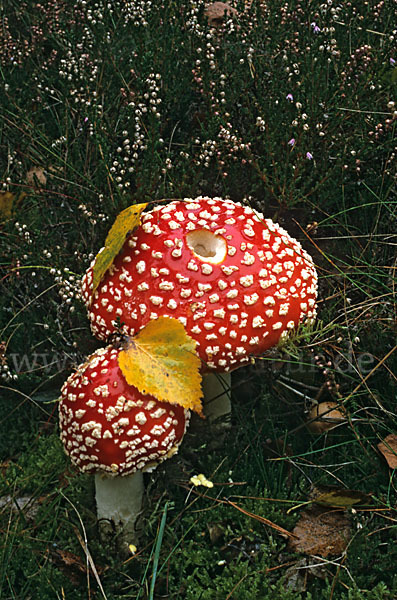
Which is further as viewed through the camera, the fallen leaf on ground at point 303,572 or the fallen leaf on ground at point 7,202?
the fallen leaf on ground at point 7,202

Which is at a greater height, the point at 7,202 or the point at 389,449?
the point at 7,202

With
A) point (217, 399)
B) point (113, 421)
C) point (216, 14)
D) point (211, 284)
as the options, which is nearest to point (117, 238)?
point (211, 284)

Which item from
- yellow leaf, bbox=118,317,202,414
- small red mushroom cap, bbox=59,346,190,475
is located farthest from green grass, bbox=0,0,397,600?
yellow leaf, bbox=118,317,202,414

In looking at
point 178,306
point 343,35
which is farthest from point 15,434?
point 343,35

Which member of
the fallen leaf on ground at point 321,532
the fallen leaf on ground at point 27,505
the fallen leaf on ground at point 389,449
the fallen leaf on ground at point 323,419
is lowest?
the fallen leaf on ground at point 27,505

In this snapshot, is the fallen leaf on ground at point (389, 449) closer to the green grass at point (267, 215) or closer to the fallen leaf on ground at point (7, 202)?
the green grass at point (267, 215)

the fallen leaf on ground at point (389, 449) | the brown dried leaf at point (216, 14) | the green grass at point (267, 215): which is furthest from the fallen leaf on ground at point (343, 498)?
the brown dried leaf at point (216, 14)

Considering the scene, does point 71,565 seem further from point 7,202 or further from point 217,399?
point 7,202
